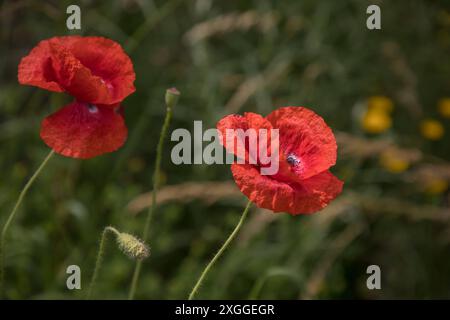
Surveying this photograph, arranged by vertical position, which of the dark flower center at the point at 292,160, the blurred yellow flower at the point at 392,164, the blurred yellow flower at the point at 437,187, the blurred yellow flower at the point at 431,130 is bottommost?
the blurred yellow flower at the point at 437,187

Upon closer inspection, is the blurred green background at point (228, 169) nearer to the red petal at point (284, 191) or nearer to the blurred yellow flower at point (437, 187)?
the blurred yellow flower at point (437, 187)

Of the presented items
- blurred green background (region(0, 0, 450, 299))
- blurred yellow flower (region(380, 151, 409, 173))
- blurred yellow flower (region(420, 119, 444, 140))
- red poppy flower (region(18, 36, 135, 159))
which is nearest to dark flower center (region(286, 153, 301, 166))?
red poppy flower (region(18, 36, 135, 159))

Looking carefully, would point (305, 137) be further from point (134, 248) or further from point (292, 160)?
point (134, 248)

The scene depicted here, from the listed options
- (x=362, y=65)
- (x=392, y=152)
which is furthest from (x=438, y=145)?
(x=392, y=152)

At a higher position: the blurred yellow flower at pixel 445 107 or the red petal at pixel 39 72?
the red petal at pixel 39 72

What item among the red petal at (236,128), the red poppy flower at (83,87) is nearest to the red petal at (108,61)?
the red poppy flower at (83,87)

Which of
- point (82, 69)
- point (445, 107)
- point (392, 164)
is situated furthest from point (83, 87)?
point (445, 107)
